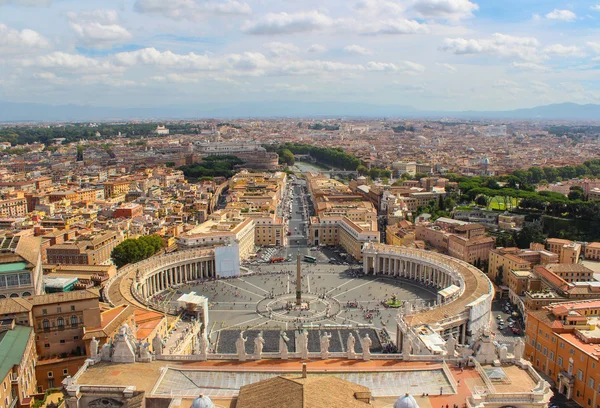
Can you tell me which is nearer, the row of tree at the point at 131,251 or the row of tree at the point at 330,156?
the row of tree at the point at 131,251

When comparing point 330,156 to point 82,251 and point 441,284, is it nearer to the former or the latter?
point 441,284

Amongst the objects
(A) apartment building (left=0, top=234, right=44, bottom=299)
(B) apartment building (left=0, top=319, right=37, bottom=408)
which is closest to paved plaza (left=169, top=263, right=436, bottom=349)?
(A) apartment building (left=0, top=234, right=44, bottom=299)

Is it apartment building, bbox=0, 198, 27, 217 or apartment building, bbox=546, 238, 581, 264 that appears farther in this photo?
apartment building, bbox=0, 198, 27, 217

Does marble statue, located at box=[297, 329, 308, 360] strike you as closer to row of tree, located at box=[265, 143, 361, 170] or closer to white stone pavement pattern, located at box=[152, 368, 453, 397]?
white stone pavement pattern, located at box=[152, 368, 453, 397]

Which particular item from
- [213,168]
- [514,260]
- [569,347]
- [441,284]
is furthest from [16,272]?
[213,168]

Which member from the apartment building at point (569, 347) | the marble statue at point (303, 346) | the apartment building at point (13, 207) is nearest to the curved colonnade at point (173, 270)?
the marble statue at point (303, 346)

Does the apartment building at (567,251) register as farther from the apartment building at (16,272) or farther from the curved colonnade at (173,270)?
the apartment building at (16,272)
